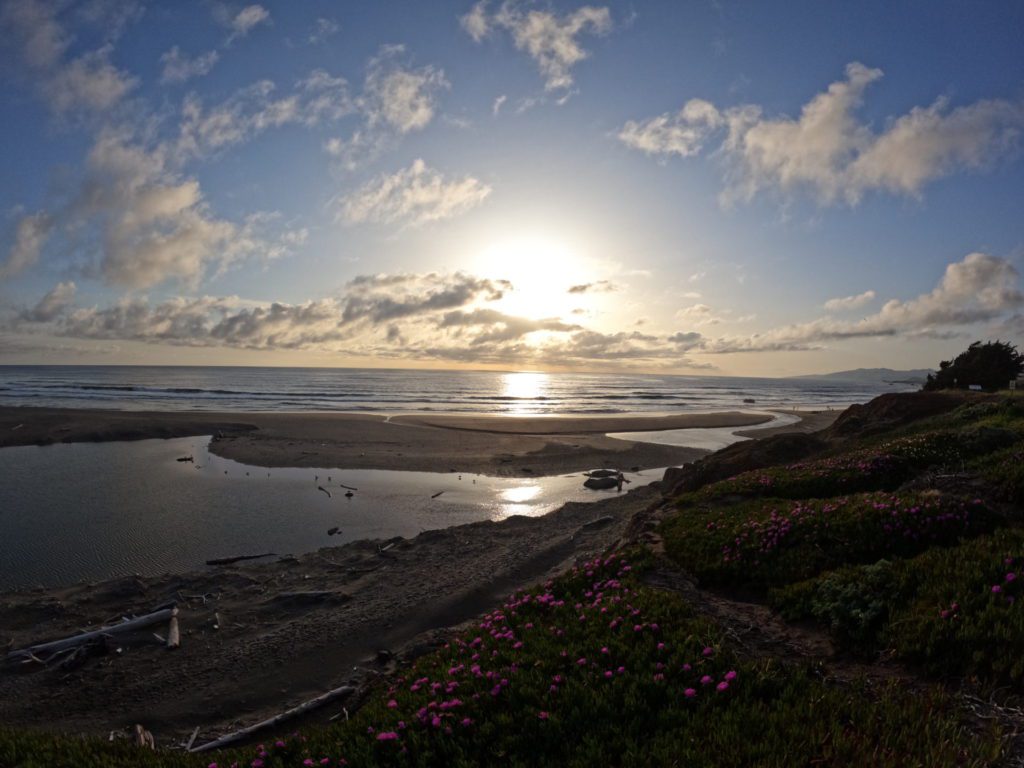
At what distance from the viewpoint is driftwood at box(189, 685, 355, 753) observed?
791cm

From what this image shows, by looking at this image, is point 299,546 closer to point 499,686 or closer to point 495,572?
point 495,572

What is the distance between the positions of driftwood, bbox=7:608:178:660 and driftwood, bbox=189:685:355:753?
5.67 m

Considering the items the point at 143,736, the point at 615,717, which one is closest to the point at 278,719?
the point at 143,736

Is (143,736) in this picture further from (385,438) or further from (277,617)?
(385,438)

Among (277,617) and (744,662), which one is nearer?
(744,662)

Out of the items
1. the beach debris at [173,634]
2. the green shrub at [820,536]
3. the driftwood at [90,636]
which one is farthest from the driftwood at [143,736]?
the green shrub at [820,536]

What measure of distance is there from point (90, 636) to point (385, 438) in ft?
113

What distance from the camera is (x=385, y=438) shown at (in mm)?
46188

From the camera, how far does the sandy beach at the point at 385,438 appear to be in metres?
36.2

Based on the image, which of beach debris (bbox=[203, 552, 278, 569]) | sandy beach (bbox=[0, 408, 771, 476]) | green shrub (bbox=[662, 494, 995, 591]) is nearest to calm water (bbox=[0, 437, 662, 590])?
beach debris (bbox=[203, 552, 278, 569])

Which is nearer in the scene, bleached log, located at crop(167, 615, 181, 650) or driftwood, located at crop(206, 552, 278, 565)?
bleached log, located at crop(167, 615, 181, 650)

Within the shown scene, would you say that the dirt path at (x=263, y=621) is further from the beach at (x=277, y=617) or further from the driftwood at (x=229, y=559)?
the driftwood at (x=229, y=559)

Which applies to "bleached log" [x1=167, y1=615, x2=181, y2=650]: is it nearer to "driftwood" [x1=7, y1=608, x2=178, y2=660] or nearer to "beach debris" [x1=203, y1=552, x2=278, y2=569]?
"driftwood" [x1=7, y1=608, x2=178, y2=660]

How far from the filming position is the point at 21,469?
102 feet
